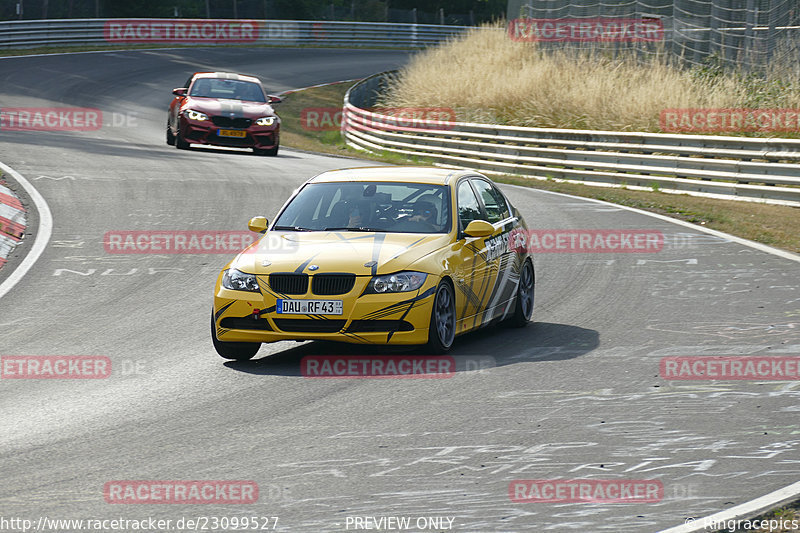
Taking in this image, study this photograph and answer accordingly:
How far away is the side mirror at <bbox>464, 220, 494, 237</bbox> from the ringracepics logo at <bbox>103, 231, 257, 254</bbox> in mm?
5255

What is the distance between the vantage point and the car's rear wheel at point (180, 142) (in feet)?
88.6

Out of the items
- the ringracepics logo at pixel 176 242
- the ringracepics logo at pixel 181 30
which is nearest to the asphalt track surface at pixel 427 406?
the ringracepics logo at pixel 176 242

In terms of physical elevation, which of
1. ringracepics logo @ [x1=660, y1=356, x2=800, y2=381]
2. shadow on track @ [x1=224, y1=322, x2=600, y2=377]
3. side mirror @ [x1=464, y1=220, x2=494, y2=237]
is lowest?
shadow on track @ [x1=224, y1=322, x2=600, y2=377]

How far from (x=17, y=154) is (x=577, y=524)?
2015cm

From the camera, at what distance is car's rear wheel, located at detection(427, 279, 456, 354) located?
30.7 ft

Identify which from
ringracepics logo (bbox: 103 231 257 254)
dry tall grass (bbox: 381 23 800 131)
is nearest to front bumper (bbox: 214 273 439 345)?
ringracepics logo (bbox: 103 231 257 254)

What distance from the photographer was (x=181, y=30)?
5700 cm

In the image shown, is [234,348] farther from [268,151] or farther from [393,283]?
[268,151]

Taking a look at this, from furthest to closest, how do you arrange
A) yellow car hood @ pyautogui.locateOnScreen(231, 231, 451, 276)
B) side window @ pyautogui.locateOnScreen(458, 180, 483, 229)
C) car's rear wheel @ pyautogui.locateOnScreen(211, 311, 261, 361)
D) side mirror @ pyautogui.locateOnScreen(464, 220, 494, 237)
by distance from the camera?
side window @ pyautogui.locateOnScreen(458, 180, 483, 229) → side mirror @ pyautogui.locateOnScreen(464, 220, 494, 237) → car's rear wheel @ pyautogui.locateOnScreen(211, 311, 261, 361) → yellow car hood @ pyautogui.locateOnScreen(231, 231, 451, 276)

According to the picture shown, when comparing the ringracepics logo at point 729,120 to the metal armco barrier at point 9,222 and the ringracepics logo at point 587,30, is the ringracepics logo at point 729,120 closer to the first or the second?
the ringracepics logo at point 587,30

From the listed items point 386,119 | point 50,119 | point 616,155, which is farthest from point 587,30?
point 50,119

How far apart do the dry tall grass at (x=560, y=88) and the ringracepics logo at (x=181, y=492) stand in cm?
2115

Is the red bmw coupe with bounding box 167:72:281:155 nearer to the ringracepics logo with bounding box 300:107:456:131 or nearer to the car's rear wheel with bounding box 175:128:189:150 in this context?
the car's rear wheel with bounding box 175:128:189:150

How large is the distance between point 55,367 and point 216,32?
168ft
